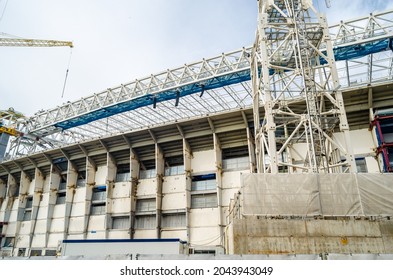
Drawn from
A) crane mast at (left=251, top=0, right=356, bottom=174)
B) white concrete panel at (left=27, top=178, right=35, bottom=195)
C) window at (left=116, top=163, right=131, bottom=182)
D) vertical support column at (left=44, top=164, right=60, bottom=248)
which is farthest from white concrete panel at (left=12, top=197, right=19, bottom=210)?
crane mast at (left=251, top=0, right=356, bottom=174)

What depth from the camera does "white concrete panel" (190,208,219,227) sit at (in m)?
24.3

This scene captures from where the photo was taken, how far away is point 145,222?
1069 inches

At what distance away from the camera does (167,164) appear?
1136 inches

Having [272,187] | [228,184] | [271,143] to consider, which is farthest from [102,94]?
[272,187]

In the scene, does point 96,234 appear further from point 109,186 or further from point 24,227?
point 24,227

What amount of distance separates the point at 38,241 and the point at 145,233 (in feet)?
49.0

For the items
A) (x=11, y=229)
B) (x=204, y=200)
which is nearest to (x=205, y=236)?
(x=204, y=200)

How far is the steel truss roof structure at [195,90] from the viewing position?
955 inches

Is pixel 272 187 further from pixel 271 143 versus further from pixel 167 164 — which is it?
pixel 167 164

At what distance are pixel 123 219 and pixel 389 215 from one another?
2376 centimetres

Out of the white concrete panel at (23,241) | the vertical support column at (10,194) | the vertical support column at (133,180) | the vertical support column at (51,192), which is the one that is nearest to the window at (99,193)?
the vertical support column at (133,180)

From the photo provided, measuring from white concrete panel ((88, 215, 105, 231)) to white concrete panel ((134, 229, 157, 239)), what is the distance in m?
4.27

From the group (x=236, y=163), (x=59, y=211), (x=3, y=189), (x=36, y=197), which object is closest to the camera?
(x=236, y=163)

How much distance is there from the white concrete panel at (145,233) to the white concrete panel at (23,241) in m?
15.7
